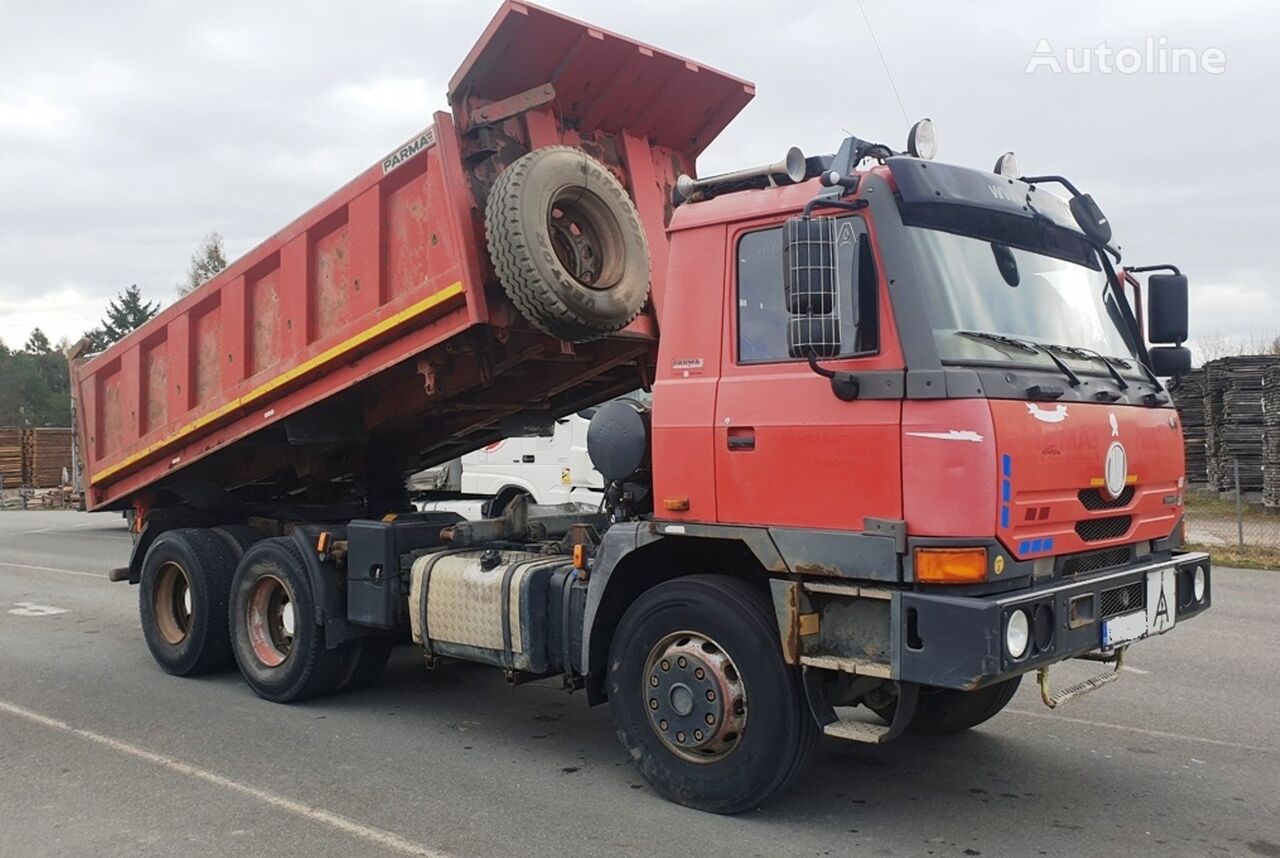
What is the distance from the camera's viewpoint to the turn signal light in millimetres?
4078

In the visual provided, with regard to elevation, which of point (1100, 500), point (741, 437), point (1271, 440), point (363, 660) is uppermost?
point (1271, 440)

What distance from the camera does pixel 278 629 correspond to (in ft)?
23.8

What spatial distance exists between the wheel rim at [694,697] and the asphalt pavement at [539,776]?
1.03 ft

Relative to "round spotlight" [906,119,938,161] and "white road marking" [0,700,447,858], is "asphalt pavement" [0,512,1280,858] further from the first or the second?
"round spotlight" [906,119,938,161]

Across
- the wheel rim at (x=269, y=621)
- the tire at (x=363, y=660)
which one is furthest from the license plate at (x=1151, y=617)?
the wheel rim at (x=269, y=621)

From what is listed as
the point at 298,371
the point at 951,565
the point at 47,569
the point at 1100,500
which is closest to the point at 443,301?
the point at 298,371

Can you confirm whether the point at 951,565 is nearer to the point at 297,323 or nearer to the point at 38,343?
the point at 297,323

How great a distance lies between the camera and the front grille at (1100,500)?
4.49m

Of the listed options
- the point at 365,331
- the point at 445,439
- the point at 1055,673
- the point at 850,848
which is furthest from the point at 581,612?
the point at 1055,673

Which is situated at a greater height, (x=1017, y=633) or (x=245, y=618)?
(x=1017, y=633)

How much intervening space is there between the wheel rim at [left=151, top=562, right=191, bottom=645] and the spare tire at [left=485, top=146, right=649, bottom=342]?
394 centimetres

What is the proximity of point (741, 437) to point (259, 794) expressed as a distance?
9.26 feet

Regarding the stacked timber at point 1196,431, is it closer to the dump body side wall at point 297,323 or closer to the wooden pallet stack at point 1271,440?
the wooden pallet stack at point 1271,440

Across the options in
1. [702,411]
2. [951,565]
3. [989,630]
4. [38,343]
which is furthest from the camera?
[38,343]
